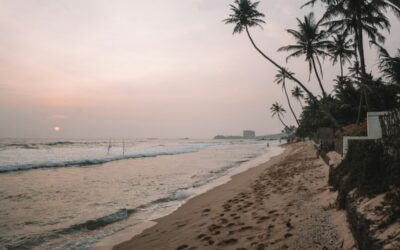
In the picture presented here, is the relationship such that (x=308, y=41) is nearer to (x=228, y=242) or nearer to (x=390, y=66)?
(x=390, y=66)

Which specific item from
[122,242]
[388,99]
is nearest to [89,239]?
[122,242]

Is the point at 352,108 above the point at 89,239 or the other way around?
above

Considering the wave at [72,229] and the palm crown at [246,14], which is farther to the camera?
the palm crown at [246,14]

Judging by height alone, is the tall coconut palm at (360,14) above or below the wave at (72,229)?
above

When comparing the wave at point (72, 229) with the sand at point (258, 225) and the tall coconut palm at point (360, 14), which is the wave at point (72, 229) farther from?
the tall coconut palm at point (360, 14)

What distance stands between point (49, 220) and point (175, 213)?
3.73 metres

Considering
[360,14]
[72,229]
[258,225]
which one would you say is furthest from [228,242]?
[360,14]

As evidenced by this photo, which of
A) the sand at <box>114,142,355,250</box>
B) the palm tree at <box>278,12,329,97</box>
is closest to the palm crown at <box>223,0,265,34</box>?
the palm tree at <box>278,12,329,97</box>

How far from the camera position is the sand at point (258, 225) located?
17.3ft

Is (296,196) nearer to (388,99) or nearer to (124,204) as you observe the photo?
(124,204)

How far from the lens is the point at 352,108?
30438 mm

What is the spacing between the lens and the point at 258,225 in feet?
21.7

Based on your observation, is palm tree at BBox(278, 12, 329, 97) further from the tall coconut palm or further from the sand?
the sand

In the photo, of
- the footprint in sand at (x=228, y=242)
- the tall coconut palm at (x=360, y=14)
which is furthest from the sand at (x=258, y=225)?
the tall coconut palm at (x=360, y=14)
